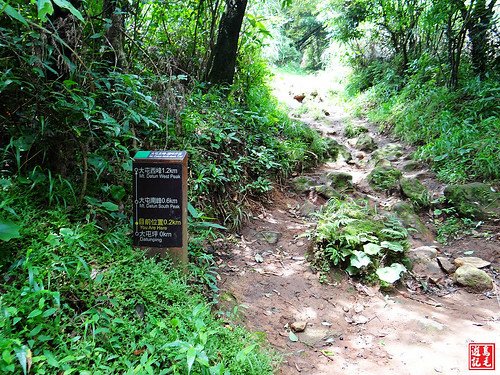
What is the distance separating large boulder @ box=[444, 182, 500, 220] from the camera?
191 inches

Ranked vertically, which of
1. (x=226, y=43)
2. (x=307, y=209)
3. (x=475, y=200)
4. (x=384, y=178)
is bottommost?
(x=307, y=209)

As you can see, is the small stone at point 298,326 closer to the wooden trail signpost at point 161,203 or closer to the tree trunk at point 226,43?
the wooden trail signpost at point 161,203

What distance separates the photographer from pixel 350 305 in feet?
11.4

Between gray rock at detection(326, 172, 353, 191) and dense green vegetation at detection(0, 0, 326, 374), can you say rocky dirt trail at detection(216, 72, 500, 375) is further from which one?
gray rock at detection(326, 172, 353, 191)

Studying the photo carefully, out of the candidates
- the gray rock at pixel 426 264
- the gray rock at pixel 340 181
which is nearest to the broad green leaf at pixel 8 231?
the gray rock at pixel 426 264

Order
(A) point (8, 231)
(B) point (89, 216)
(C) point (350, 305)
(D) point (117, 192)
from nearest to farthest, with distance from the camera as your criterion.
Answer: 1. (A) point (8, 231)
2. (B) point (89, 216)
3. (D) point (117, 192)
4. (C) point (350, 305)

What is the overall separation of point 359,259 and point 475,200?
2.43 metres

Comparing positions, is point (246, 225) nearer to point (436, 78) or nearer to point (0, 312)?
point (0, 312)

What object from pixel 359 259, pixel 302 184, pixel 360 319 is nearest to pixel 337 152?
pixel 302 184

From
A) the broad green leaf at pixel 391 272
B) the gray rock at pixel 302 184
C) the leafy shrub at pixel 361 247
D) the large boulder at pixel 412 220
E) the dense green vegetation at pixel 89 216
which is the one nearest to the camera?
the dense green vegetation at pixel 89 216

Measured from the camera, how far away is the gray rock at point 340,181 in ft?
19.2

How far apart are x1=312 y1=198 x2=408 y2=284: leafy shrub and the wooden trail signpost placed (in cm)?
181

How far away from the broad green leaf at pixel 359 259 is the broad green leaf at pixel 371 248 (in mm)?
55

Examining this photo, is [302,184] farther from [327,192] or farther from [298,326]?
[298,326]
